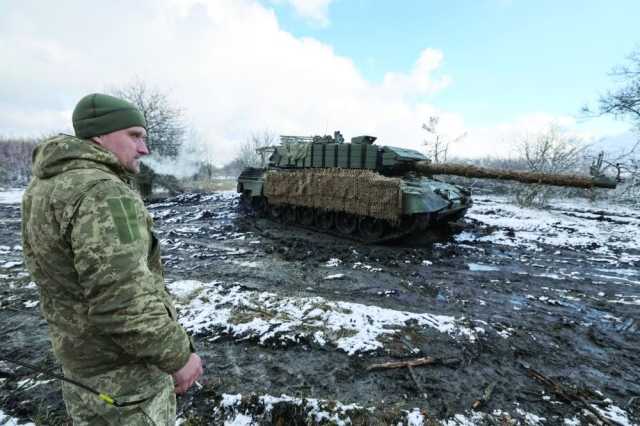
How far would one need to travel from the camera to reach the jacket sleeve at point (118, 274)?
114 cm

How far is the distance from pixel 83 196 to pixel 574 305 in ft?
19.6

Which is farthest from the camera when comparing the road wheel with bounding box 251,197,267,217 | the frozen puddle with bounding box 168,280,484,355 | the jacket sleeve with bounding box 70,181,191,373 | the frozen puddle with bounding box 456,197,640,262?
the road wheel with bounding box 251,197,267,217

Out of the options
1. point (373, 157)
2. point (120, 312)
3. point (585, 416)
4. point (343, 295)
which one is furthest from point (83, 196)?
point (373, 157)

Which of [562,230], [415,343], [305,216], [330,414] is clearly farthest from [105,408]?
[562,230]

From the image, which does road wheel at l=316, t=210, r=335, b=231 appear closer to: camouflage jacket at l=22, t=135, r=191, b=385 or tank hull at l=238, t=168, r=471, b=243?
tank hull at l=238, t=168, r=471, b=243

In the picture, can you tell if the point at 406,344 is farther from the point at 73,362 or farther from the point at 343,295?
the point at 73,362

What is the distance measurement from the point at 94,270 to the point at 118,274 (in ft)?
0.25

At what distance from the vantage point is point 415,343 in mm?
3600

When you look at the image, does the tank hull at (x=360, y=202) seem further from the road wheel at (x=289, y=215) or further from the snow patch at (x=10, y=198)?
the snow patch at (x=10, y=198)

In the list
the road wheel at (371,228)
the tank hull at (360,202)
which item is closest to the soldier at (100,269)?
the tank hull at (360,202)

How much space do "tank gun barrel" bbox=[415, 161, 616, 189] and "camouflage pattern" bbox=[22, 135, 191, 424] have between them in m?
7.91

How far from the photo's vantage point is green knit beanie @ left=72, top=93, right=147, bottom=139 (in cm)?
135

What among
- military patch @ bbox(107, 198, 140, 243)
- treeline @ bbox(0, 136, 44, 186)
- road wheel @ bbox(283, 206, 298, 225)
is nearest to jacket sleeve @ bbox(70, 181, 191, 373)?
military patch @ bbox(107, 198, 140, 243)

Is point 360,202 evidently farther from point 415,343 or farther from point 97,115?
point 97,115
